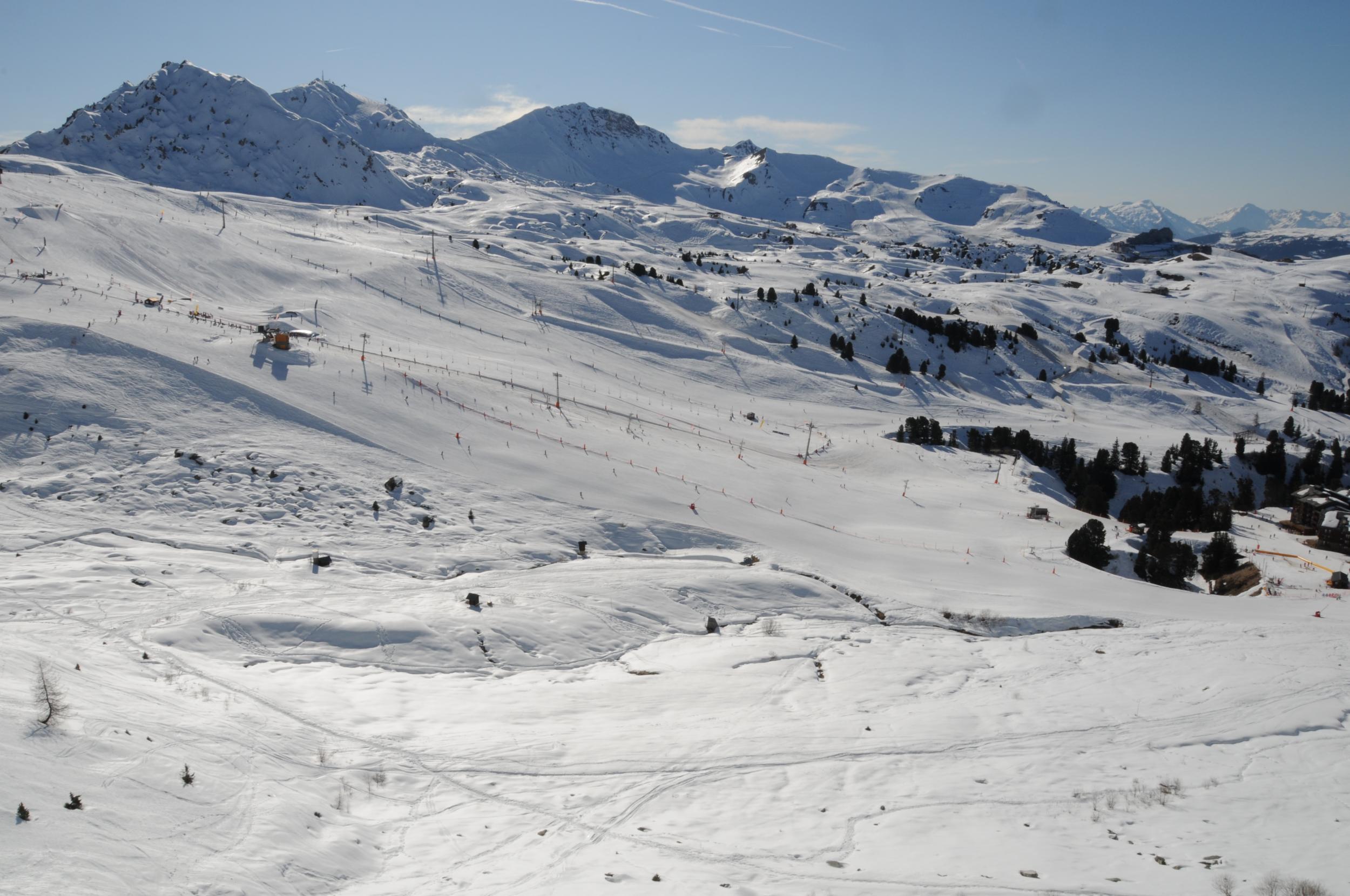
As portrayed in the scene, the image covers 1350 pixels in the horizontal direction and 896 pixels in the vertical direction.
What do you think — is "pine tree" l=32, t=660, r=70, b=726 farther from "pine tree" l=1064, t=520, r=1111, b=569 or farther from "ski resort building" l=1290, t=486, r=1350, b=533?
"ski resort building" l=1290, t=486, r=1350, b=533

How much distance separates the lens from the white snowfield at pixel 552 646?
12.0 m

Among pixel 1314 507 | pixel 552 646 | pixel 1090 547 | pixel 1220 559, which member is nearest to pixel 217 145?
pixel 552 646

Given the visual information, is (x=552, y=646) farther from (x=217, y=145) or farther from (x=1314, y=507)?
(x=217, y=145)

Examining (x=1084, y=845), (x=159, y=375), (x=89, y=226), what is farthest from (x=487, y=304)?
(x=1084, y=845)

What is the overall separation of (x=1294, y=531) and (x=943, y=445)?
27407 millimetres

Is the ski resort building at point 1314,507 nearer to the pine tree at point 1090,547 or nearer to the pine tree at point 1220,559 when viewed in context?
the pine tree at point 1220,559

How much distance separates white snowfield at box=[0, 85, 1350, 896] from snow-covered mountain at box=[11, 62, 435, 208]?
98.9 m

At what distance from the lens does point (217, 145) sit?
16062cm

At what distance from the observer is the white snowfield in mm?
12031

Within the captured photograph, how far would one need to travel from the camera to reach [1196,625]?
2908 cm

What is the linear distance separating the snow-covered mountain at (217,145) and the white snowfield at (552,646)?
325 feet

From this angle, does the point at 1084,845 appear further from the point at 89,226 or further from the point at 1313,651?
the point at 89,226

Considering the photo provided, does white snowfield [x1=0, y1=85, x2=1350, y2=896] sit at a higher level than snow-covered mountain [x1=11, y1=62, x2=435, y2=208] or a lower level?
lower

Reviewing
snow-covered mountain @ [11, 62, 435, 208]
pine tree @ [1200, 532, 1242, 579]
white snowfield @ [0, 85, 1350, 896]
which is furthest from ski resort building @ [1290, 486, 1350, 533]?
snow-covered mountain @ [11, 62, 435, 208]
